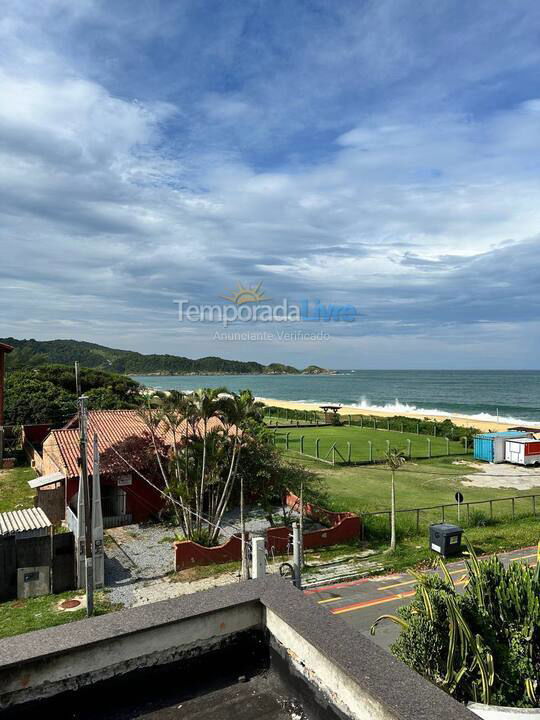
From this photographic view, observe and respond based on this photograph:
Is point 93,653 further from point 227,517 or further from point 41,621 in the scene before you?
point 227,517

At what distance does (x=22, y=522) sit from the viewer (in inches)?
672

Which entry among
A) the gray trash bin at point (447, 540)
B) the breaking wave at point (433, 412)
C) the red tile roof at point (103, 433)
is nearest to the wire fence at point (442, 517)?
the gray trash bin at point (447, 540)

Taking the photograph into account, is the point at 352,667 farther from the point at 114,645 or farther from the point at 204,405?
the point at 204,405

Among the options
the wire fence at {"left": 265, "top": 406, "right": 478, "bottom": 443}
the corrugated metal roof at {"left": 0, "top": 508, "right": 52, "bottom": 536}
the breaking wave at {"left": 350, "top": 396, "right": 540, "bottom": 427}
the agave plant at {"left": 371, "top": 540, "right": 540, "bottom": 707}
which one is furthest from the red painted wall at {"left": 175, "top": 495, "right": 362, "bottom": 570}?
the breaking wave at {"left": 350, "top": 396, "right": 540, "bottom": 427}

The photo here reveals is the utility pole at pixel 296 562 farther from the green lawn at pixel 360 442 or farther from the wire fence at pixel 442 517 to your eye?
the green lawn at pixel 360 442

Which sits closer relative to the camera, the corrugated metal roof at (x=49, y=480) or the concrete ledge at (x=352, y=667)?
the concrete ledge at (x=352, y=667)

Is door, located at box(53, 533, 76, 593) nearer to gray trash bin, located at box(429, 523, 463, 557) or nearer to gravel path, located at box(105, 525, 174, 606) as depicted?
gravel path, located at box(105, 525, 174, 606)

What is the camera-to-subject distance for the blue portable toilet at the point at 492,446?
40.2 metres

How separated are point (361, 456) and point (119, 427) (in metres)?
21.3

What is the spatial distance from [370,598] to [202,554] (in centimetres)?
594

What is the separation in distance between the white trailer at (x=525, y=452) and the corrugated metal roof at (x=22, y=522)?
1347 inches

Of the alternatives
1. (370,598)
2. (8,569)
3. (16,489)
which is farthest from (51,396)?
(370,598)

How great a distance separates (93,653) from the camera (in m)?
4.38

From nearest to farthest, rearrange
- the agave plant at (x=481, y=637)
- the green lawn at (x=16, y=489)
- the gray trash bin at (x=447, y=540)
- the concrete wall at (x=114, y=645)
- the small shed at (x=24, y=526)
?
the concrete wall at (x=114, y=645), the agave plant at (x=481, y=637), the small shed at (x=24, y=526), the gray trash bin at (x=447, y=540), the green lawn at (x=16, y=489)
